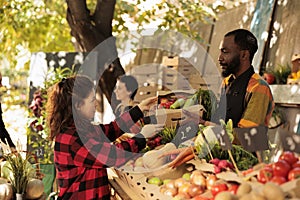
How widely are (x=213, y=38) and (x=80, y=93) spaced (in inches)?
189

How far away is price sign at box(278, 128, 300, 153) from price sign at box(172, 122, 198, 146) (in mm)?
899

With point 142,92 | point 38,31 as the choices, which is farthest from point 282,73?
point 38,31

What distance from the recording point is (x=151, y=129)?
9.81 feet

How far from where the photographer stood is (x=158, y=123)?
3084mm

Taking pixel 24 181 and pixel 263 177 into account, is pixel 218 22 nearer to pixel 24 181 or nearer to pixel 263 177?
pixel 24 181

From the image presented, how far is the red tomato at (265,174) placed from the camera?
6.08 ft

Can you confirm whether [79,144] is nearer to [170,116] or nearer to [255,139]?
[170,116]

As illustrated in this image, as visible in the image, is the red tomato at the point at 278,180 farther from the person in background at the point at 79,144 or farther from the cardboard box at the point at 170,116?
the cardboard box at the point at 170,116

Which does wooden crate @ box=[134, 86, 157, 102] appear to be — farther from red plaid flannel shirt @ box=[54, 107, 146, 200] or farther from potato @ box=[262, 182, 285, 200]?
potato @ box=[262, 182, 285, 200]

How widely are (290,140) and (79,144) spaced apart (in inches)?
41.6

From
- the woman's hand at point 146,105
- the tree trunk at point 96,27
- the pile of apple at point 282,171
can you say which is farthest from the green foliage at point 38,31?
the pile of apple at point 282,171

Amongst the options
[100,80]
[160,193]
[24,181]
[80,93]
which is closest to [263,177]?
[160,193]

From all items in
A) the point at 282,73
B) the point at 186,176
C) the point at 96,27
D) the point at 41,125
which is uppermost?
the point at 96,27

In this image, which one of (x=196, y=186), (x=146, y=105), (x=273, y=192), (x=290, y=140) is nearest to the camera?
(x=273, y=192)
